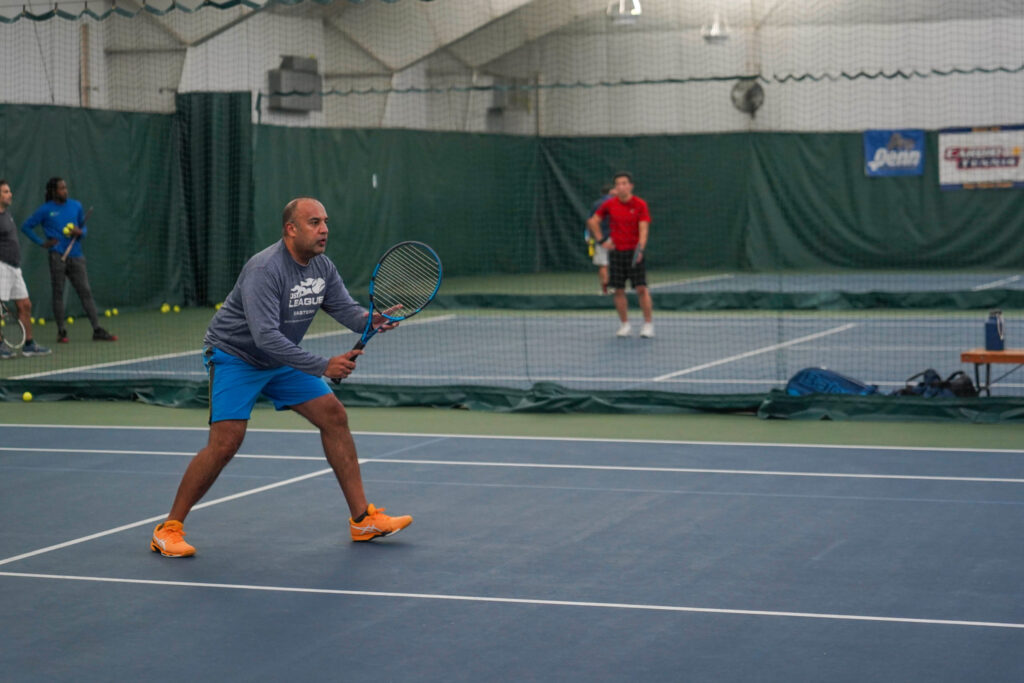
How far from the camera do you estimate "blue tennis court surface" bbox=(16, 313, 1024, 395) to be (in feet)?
38.9

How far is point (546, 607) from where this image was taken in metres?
5.08

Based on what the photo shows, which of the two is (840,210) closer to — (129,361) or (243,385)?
(129,361)

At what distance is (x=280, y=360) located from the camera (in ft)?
18.5

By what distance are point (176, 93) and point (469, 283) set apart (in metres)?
6.36

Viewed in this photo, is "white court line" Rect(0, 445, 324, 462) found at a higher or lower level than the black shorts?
lower

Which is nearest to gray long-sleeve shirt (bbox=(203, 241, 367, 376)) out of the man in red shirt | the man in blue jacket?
the man in red shirt

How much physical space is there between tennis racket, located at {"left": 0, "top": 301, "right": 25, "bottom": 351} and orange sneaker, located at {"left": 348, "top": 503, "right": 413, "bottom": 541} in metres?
8.64

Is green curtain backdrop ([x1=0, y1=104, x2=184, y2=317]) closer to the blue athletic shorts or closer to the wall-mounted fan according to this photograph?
the blue athletic shorts

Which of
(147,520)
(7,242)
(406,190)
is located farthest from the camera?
(406,190)

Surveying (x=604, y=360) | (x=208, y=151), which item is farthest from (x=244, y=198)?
(x=604, y=360)

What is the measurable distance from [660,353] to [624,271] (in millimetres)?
1672

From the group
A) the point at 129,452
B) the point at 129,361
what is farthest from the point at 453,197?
the point at 129,452

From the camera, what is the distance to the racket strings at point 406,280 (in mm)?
6176

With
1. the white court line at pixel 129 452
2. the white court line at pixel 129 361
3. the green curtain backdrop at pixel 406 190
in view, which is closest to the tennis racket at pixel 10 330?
the white court line at pixel 129 361
